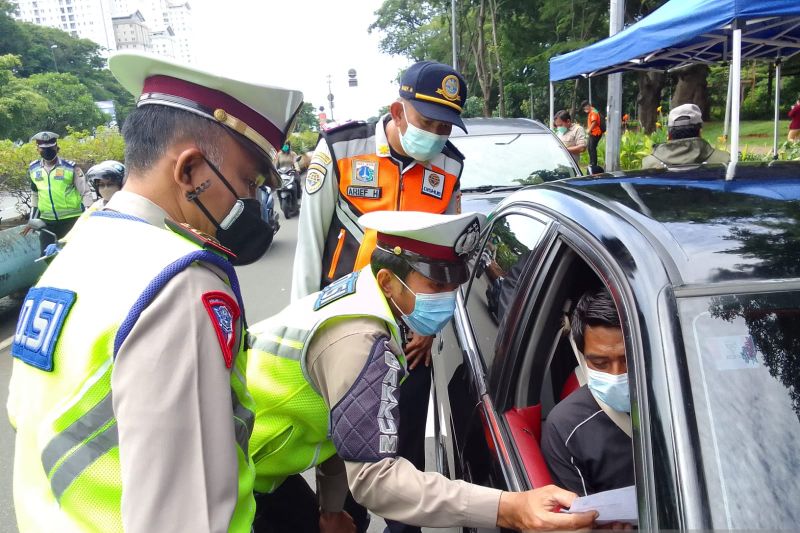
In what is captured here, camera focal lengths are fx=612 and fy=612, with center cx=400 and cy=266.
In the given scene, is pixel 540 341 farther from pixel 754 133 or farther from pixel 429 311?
pixel 754 133

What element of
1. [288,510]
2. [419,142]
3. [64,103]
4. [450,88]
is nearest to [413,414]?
[288,510]

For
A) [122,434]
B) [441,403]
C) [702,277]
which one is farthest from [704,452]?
[441,403]

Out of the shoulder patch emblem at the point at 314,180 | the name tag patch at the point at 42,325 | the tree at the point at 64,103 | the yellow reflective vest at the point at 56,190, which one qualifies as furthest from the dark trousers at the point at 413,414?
the tree at the point at 64,103

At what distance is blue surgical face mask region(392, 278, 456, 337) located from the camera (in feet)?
5.87

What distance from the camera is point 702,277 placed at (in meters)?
1.17

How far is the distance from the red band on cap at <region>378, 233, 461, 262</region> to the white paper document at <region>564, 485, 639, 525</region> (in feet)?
2.45

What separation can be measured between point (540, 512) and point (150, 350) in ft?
2.88

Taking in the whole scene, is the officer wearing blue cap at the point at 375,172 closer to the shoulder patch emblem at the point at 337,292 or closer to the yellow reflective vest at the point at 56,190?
the shoulder patch emblem at the point at 337,292

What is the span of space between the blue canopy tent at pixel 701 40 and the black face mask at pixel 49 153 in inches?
229

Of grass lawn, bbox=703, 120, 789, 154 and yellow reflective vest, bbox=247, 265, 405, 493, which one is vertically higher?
yellow reflective vest, bbox=247, 265, 405, 493

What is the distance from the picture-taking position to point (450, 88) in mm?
2652

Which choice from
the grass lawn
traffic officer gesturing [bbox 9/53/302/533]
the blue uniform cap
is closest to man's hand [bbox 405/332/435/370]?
the blue uniform cap

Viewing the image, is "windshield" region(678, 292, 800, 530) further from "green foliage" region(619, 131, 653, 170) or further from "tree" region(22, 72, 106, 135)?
"tree" region(22, 72, 106, 135)

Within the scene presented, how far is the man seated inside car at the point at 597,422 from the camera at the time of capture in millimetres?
1595
